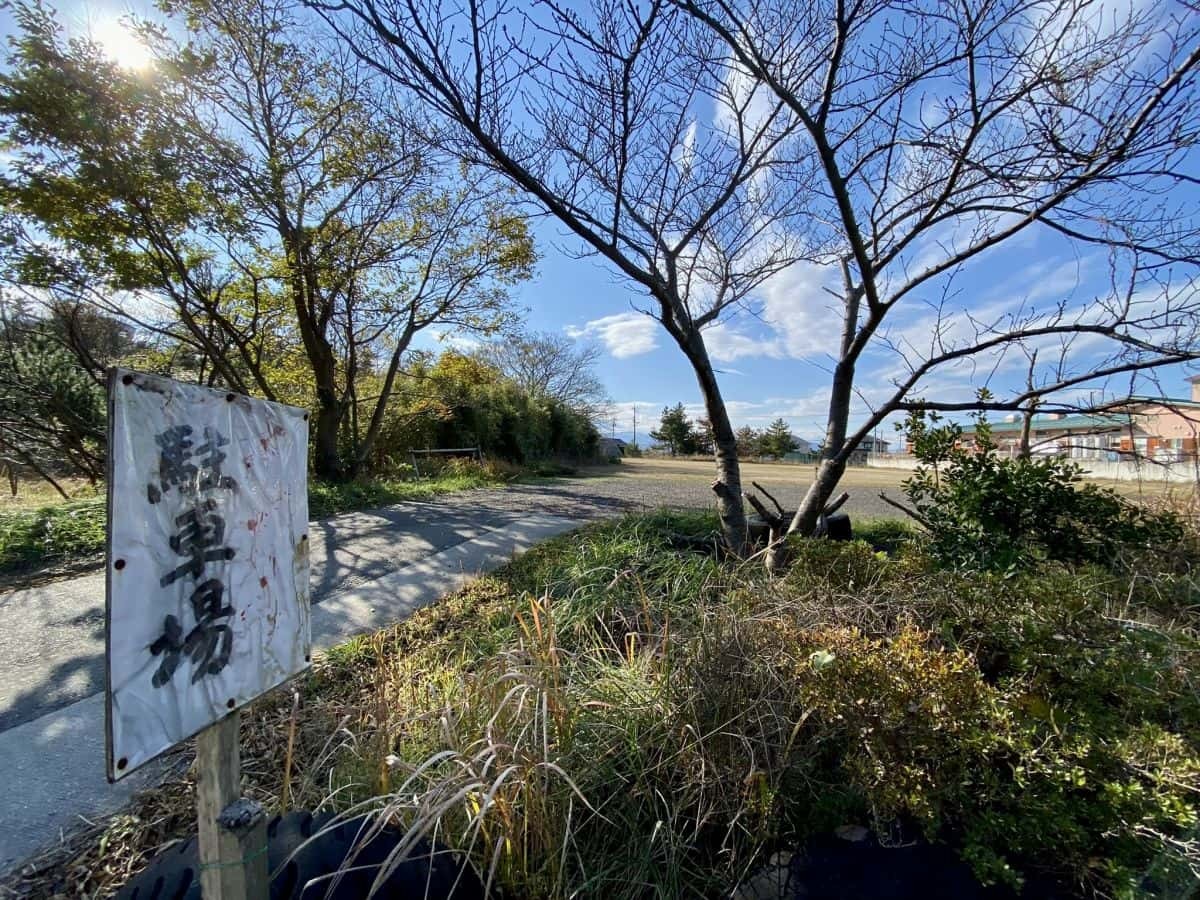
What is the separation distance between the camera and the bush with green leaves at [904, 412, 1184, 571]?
2.64m

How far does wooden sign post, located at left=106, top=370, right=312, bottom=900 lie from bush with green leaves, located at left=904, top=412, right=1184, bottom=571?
9.66 feet

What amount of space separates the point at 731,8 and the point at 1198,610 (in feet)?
12.0

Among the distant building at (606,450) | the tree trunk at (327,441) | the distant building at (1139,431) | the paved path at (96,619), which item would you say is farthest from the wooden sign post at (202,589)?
the distant building at (606,450)

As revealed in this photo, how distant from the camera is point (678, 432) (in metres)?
36.3

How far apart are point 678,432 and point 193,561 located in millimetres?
35947

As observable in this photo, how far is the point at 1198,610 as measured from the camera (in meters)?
2.40

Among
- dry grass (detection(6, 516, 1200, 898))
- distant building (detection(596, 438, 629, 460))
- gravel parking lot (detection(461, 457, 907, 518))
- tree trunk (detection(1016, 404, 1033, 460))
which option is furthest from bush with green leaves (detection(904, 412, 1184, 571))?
distant building (detection(596, 438, 629, 460))

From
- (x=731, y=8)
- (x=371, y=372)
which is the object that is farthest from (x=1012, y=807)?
Answer: (x=371, y=372)

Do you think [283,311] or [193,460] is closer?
[193,460]

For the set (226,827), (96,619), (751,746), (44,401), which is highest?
(44,401)

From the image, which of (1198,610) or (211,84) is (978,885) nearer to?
(1198,610)

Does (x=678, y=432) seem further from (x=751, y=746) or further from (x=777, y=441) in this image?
(x=751, y=746)

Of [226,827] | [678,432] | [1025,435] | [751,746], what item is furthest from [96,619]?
[678,432]

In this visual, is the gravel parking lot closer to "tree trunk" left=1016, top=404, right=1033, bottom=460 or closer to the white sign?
"tree trunk" left=1016, top=404, right=1033, bottom=460
